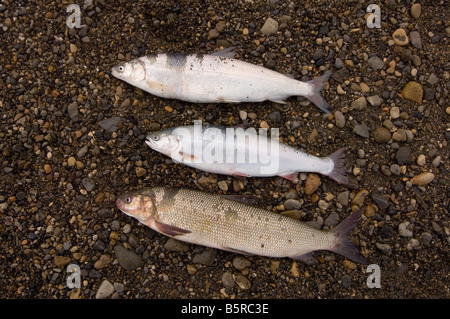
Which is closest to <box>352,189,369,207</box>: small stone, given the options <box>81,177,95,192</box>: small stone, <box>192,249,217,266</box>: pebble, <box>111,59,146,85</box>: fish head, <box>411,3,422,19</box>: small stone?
<box>192,249,217,266</box>: pebble

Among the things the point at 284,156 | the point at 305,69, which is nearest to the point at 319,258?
the point at 284,156

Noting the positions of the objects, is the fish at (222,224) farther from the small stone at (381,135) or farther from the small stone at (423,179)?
the small stone at (381,135)

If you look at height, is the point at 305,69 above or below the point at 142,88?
above

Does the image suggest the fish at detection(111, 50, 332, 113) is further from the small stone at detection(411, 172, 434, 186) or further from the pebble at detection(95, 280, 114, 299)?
the pebble at detection(95, 280, 114, 299)

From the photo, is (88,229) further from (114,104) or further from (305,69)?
(305,69)

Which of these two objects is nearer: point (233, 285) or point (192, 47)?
point (233, 285)

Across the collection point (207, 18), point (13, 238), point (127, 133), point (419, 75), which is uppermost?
point (207, 18)

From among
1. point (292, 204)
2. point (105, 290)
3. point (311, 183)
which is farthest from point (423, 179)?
point (105, 290)
